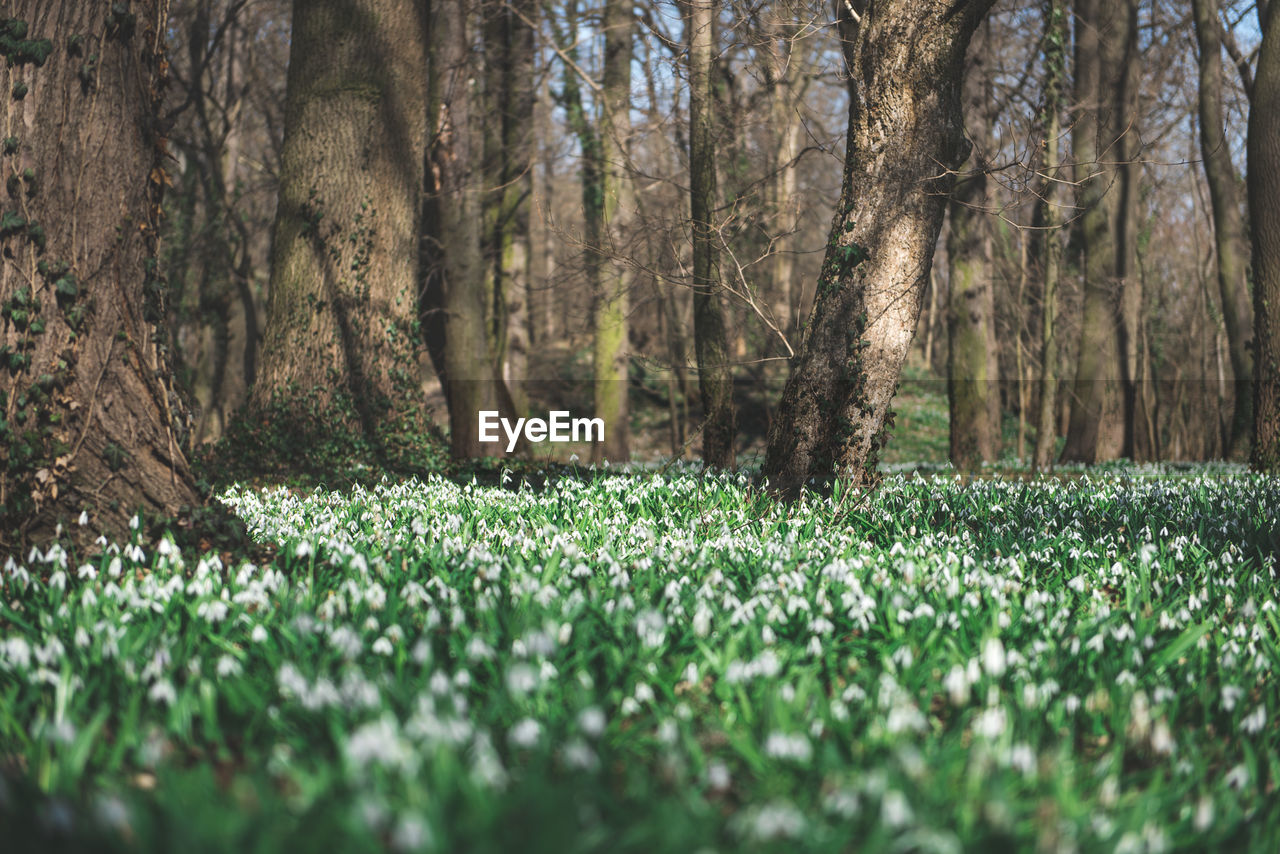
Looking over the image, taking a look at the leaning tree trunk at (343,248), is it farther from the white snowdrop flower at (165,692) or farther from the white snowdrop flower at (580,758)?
the white snowdrop flower at (580,758)

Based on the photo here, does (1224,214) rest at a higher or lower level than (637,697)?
higher

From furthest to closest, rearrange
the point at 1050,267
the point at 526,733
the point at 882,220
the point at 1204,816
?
the point at 1050,267 < the point at 882,220 < the point at 526,733 < the point at 1204,816

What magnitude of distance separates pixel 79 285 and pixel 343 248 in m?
4.79

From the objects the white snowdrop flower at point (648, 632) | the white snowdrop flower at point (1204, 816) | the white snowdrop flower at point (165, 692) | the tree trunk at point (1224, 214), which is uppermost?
the tree trunk at point (1224, 214)

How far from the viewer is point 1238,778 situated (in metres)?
2.46

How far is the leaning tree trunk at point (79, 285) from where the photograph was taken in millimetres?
4047

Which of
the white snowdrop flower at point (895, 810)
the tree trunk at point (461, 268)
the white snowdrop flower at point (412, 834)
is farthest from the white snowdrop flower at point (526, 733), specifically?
the tree trunk at point (461, 268)

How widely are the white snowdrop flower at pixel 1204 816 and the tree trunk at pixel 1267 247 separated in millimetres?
9697

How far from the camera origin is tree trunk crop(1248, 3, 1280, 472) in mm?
10352

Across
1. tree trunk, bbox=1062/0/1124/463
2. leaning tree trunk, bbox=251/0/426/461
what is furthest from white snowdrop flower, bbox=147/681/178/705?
tree trunk, bbox=1062/0/1124/463

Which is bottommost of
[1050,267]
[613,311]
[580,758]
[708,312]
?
[580,758]

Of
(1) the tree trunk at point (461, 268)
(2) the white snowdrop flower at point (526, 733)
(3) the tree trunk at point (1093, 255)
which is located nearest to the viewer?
(2) the white snowdrop flower at point (526, 733)

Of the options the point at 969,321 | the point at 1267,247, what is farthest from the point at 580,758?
the point at 969,321

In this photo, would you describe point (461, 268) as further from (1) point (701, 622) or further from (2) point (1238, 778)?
(2) point (1238, 778)
